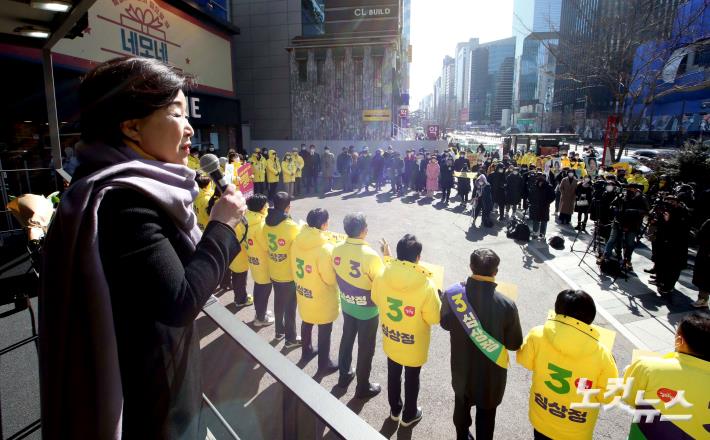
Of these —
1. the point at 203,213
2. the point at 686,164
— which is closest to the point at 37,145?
the point at 203,213

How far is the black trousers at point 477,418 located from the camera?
335 centimetres

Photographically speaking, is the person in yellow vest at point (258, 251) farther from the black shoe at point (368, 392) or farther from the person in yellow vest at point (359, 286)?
the black shoe at point (368, 392)

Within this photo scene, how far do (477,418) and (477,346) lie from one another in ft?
2.36

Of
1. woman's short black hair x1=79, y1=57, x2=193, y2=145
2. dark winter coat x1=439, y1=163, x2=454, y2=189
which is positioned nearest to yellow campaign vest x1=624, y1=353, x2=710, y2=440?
woman's short black hair x1=79, y1=57, x2=193, y2=145

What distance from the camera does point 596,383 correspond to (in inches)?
110

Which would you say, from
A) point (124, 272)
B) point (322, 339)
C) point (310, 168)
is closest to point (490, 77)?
point (310, 168)

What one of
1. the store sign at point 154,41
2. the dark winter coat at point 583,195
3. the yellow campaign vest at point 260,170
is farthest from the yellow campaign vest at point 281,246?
the yellow campaign vest at point 260,170

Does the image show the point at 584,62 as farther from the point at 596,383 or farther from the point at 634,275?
the point at 596,383

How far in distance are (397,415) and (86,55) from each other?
54.3ft

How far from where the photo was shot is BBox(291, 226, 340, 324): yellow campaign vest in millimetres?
4504

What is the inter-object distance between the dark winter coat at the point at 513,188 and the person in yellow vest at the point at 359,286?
30.8ft

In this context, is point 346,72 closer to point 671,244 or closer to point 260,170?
point 260,170

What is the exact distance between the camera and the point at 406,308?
359 centimetres

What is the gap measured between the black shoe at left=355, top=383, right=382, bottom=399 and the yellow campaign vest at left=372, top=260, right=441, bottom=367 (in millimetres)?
728
